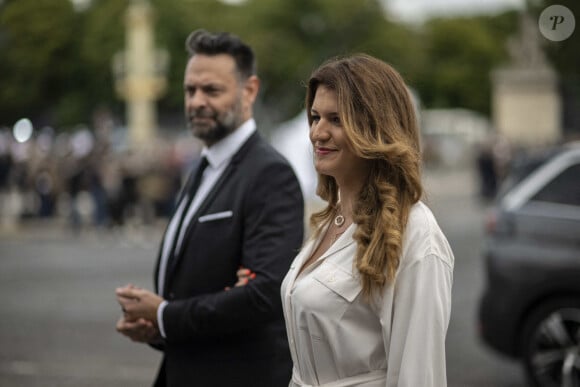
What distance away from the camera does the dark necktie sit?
388cm

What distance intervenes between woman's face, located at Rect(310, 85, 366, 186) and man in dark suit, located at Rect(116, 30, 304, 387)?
781 millimetres

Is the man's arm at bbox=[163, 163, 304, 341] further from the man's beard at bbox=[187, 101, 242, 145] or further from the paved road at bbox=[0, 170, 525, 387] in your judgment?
the paved road at bbox=[0, 170, 525, 387]

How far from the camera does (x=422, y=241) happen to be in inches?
106

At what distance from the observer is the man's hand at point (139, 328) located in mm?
3783

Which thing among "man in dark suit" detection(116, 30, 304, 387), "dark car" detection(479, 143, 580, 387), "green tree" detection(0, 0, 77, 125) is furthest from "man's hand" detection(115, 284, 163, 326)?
"green tree" detection(0, 0, 77, 125)

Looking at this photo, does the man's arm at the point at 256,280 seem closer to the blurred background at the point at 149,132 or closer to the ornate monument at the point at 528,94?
the blurred background at the point at 149,132

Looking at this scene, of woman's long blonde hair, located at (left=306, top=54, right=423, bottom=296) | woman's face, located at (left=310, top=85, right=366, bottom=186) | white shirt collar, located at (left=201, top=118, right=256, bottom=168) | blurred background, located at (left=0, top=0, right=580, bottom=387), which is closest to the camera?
woman's long blonde hair, located at (left=306, top=54, right=423, bottom=296)

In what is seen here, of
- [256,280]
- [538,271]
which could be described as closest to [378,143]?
[256,280]

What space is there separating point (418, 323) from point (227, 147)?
62.0 inches

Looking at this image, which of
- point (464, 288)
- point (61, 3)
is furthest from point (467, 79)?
point (464, 288)

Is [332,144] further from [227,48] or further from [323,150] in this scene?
[227,48]

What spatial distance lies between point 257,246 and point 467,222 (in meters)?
23.5

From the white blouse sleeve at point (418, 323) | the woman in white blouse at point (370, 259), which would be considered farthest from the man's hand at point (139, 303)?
the white blouse sleeve at point (418, 323)

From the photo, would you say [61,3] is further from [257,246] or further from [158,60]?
[257,246]
